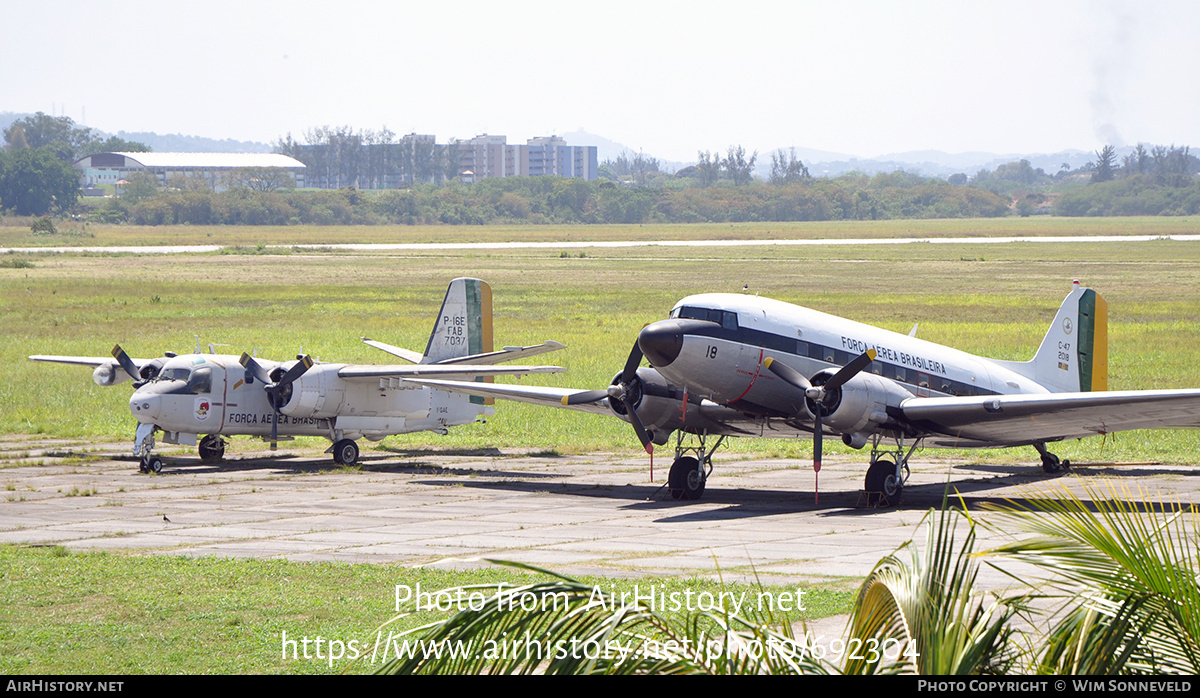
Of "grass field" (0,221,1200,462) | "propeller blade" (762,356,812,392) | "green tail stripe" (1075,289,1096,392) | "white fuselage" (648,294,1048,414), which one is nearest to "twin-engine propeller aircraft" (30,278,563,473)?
"grass field" (0,221,1200,462)

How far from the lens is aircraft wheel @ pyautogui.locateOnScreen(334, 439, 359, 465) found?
1176 inches

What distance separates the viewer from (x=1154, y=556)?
18.9 feet

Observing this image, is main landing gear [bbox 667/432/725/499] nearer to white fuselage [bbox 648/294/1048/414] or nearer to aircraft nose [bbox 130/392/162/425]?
white fuselage [bbox 648/294/1048/414]

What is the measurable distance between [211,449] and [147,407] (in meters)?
2.39

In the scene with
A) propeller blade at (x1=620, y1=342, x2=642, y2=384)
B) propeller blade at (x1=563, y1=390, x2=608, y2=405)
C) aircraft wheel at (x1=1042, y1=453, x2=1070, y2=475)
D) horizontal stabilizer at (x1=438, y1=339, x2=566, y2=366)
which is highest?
propeller blade at (x1=620, y1=342, x2=642, y2=384)

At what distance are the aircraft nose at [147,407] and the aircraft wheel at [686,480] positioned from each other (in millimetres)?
12328

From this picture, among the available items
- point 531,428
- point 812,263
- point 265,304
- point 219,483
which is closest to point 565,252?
point 812,263

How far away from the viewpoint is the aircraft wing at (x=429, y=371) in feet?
93.6

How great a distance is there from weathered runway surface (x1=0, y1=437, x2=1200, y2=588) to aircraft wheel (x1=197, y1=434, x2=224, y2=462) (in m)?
0.35

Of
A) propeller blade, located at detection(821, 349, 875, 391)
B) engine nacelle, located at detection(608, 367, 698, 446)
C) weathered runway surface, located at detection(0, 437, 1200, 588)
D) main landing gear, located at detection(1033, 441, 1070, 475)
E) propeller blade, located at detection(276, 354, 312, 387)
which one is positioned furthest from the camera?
propeller blade, located at detection(276, 354, 312, 387)

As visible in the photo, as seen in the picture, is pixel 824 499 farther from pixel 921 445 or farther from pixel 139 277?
pixel 139 277

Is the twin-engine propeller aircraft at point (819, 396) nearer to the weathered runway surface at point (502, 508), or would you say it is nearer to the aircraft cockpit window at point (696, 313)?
the aircraft cockpit window at point (696, 313)

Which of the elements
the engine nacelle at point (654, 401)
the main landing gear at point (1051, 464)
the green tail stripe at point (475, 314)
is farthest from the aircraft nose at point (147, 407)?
the main landing gear at point (1051, 464)
